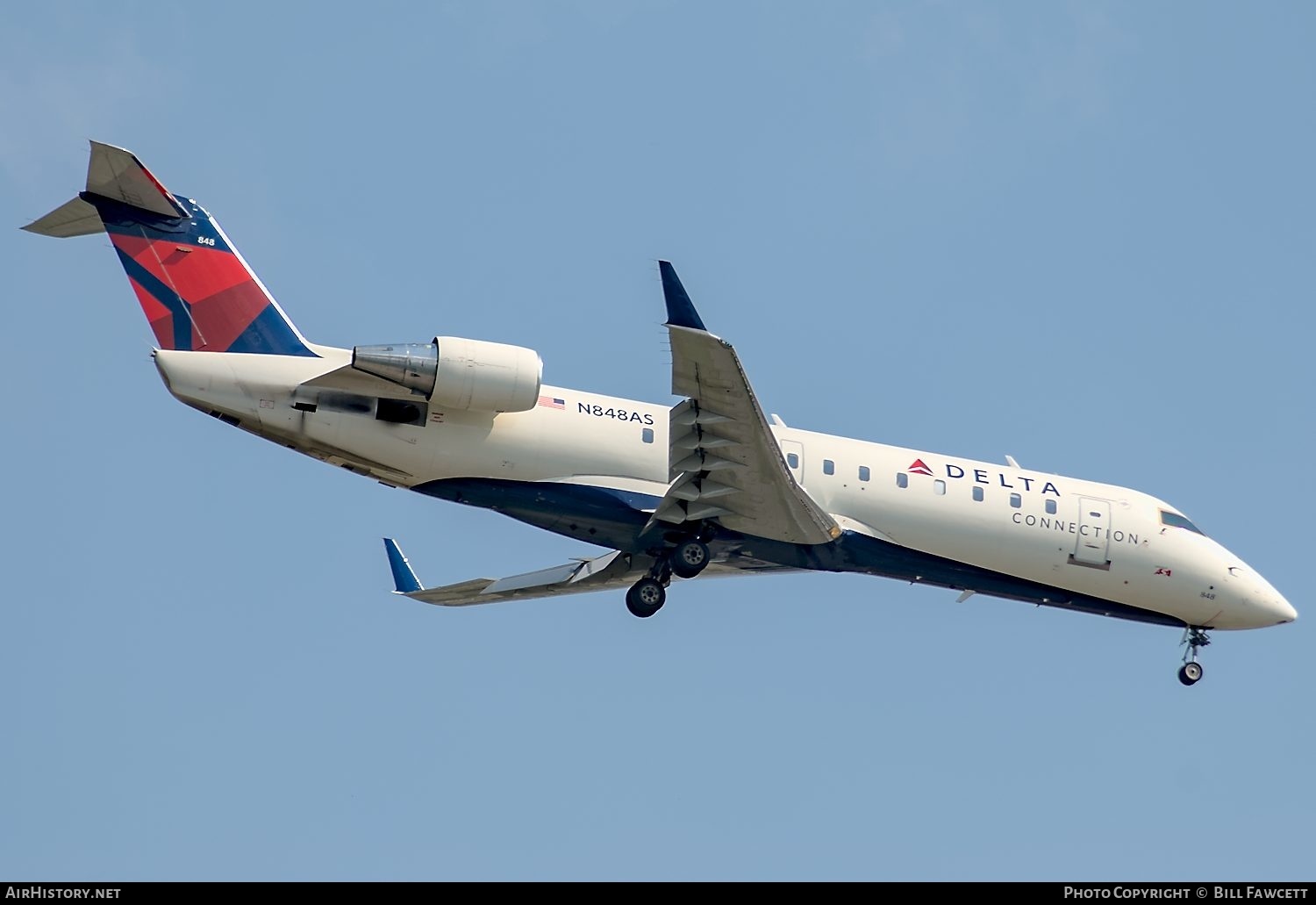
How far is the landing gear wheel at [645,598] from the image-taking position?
27.8 m

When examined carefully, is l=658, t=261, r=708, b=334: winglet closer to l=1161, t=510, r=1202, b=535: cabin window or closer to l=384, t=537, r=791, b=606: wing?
l=384, t=537, r=791, b=606: wing

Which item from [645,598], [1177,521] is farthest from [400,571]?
[1177,521]

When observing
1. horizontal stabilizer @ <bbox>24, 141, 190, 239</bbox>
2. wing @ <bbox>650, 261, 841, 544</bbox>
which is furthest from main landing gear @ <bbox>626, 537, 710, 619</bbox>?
horizontal stabilizer @ <bbox>24, 141, 190, 239</bbox>

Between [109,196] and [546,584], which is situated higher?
[109,196]

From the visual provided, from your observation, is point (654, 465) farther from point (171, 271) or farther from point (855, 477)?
point (171, 271)

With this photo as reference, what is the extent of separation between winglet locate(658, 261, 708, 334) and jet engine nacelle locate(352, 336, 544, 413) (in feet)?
10.6

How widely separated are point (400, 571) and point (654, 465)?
23.7ft

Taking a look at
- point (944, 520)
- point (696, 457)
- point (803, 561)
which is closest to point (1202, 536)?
point (944, 520)

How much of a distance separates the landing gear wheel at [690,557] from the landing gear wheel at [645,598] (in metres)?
0.56

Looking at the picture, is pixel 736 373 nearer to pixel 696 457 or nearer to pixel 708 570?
pixel 696 457

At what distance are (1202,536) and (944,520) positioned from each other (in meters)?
5.50

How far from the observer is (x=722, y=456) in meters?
25.8

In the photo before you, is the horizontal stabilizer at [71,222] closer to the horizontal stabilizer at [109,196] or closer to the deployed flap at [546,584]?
the horizontal stabilizer at [109,196]

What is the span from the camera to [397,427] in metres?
25.5
